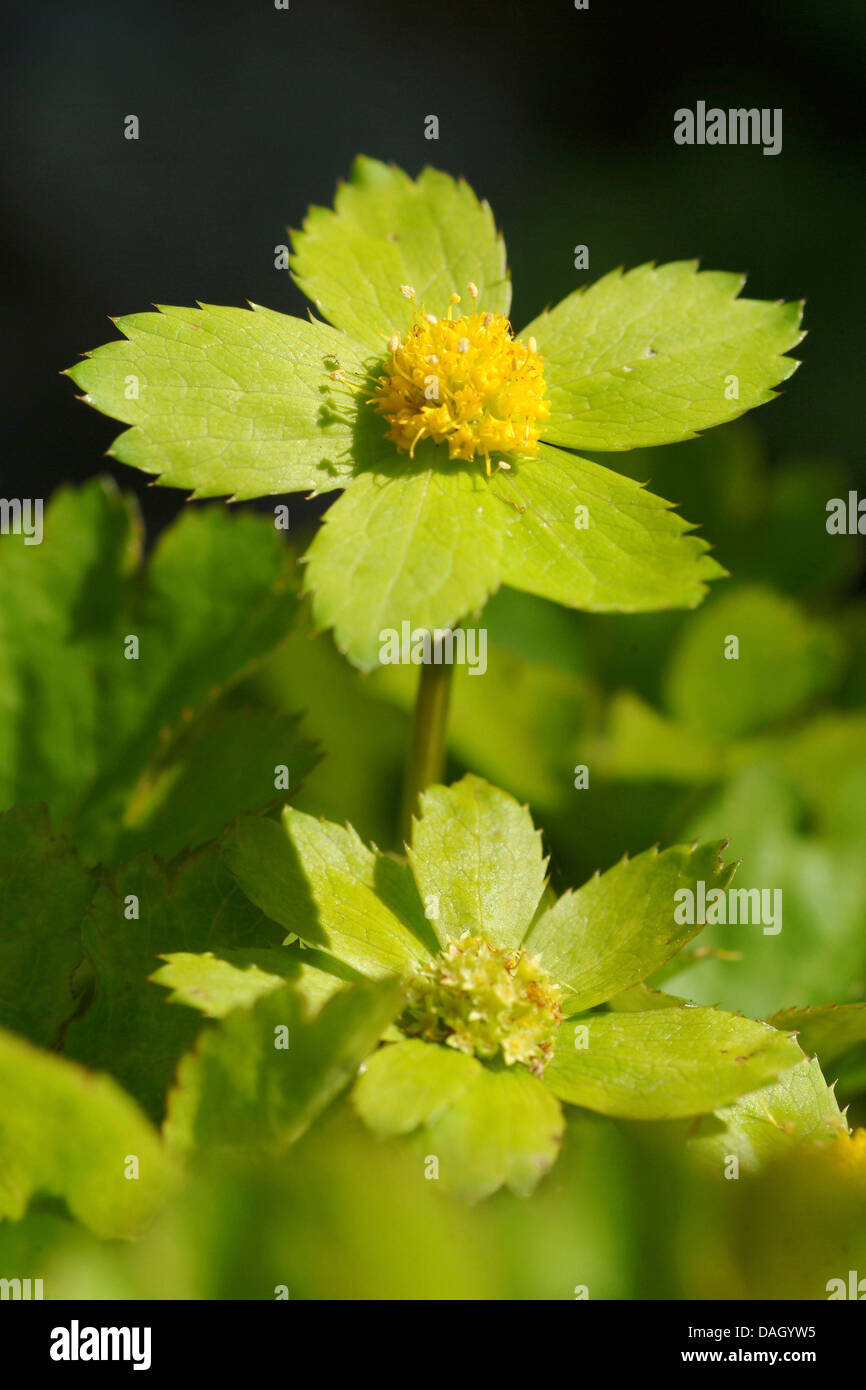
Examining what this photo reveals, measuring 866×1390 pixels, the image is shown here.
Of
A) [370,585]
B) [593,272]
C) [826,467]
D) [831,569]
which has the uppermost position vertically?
[593,272]

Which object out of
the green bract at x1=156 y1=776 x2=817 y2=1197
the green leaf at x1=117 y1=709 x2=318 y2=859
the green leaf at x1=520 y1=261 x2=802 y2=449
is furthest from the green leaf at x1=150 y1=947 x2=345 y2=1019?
the green leaf at x1=520 y1=261 x2=802 y2=449

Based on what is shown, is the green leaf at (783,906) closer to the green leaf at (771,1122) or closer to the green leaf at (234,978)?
the green leaf at (771,1122)

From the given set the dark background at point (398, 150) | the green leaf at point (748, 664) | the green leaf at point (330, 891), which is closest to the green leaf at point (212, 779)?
the green leaf at point (330, 891)

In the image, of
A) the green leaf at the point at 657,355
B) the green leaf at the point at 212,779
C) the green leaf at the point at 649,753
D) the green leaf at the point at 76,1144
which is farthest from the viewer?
the green leaf at the point at 649,753
